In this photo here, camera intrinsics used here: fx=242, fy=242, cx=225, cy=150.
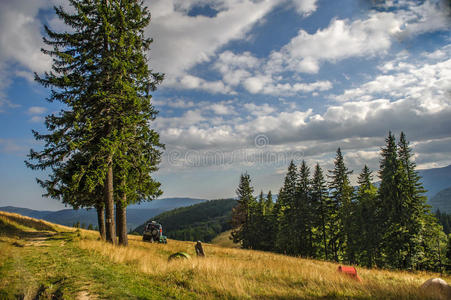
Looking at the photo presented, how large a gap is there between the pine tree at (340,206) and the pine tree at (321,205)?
2.55ft

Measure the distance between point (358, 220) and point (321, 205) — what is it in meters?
4.97

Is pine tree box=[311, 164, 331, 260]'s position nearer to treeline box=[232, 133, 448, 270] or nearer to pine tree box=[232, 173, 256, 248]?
treeline box=[232, 133, 448, 270]

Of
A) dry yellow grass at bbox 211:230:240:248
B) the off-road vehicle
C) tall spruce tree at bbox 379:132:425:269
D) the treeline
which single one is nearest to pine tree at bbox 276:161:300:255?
the treeline

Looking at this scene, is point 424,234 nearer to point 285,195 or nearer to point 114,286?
point 285,195

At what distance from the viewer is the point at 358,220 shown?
32.8m

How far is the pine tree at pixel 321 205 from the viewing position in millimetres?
35250

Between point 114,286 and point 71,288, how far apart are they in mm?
986

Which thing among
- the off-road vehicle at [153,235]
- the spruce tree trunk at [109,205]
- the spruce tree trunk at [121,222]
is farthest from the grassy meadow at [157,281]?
the off-road vehicle at [153,235]

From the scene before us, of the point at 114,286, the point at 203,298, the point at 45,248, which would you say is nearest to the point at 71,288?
the point at 114,286

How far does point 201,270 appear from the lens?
8430mm

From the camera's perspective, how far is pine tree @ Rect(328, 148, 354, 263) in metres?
34.1

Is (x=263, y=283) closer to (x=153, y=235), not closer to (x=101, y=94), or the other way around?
(x=101, y=94)

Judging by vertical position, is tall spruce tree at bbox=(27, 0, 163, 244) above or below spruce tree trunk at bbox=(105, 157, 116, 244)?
above

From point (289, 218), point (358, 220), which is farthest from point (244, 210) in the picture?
point (358, 220)
